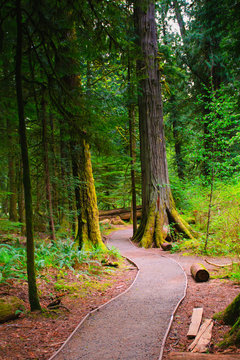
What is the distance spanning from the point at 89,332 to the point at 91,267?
2962mm

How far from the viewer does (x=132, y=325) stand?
3363 mm

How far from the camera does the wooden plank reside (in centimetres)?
251

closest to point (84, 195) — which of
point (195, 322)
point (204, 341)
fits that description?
point (195, 322)

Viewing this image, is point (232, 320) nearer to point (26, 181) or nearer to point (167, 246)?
point (26, 181)

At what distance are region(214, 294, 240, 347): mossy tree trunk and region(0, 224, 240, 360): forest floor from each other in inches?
4.1

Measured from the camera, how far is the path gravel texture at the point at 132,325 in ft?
8.98

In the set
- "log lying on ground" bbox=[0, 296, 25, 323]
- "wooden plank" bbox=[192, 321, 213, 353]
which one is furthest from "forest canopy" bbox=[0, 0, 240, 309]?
"wooden plank" bbox=[192, 321, 213, 353]

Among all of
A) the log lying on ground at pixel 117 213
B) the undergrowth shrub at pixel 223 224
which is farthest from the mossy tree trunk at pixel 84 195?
the log lying on ground at pixel 117 213

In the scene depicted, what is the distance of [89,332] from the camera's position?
325cm

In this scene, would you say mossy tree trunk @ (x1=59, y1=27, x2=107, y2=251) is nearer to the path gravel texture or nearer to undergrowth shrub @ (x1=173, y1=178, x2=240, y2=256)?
the path gravel texture

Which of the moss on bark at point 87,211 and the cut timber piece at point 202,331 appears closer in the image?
the cut timber piece at point 202,331

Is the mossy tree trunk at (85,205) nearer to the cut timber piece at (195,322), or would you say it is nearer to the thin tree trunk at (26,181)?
the thin tree trunk at (26,181)

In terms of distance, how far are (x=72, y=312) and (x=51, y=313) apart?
370mm

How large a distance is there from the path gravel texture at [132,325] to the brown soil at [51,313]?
0.90ft
